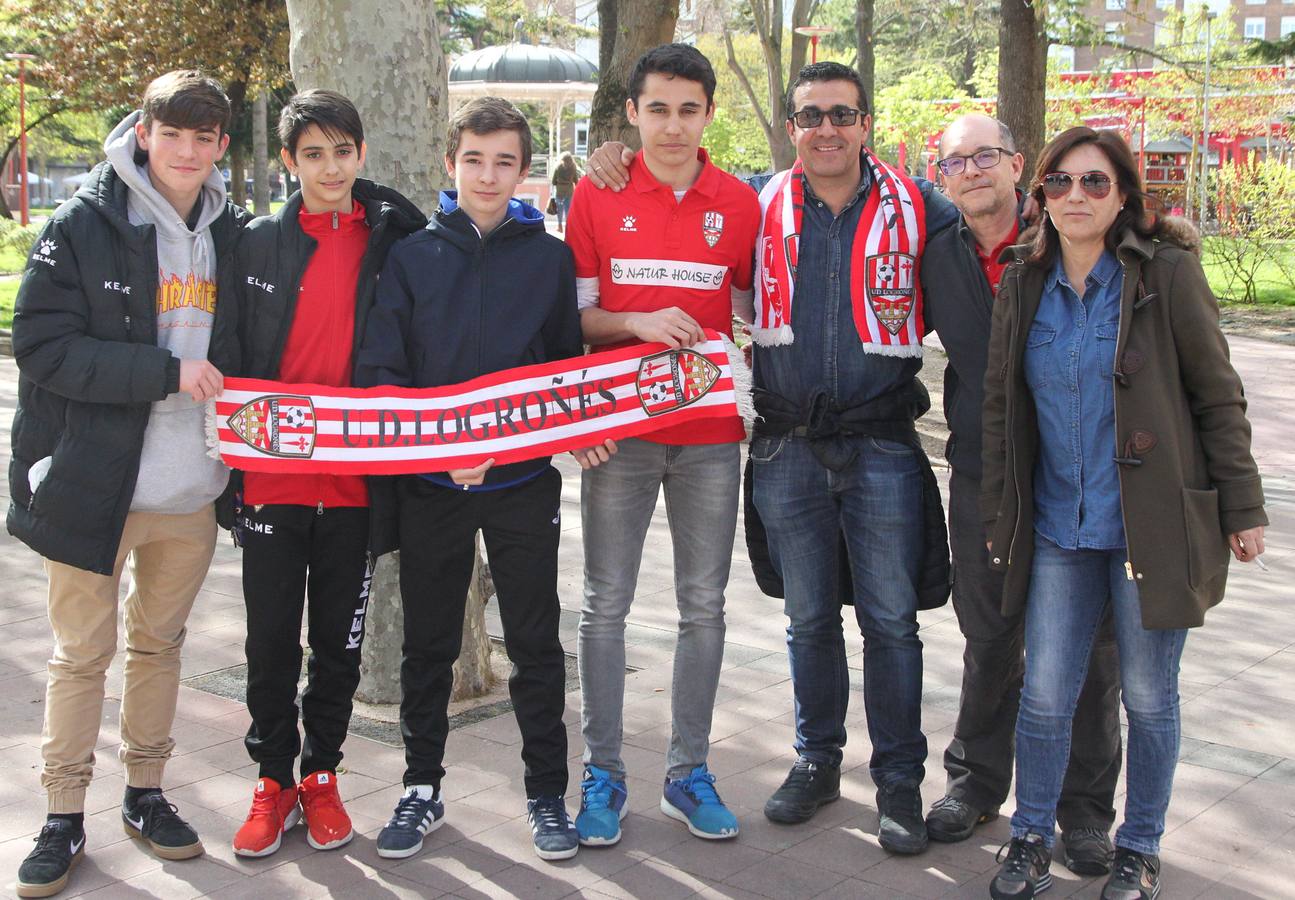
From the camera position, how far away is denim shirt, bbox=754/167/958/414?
4340 mm

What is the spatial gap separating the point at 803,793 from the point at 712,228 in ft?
5.93

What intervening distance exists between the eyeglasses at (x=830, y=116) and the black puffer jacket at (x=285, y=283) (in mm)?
1262

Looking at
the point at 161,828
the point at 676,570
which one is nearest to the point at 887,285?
the point at 676,570

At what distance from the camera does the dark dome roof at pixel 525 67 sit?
127ft

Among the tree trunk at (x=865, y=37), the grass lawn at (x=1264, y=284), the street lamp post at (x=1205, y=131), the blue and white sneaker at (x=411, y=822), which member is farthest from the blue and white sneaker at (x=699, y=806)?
the street lamp post at (x=1205, y=131)

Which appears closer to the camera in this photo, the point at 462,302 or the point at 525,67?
the point at 462,302

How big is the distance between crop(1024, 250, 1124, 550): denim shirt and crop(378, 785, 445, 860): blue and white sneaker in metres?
2.01

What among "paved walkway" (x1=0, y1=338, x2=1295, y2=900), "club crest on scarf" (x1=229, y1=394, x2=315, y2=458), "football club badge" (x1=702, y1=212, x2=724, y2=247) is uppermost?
"football club badge" (x1=702, y1=212, x2=724, y2=247)

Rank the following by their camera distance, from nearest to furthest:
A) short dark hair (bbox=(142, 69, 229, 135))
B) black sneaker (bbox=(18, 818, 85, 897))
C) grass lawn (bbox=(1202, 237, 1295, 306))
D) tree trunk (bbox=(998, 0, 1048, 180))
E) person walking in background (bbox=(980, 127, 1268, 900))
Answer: person walking in background (bbox=(980, 127, 1268, 900)) → black sneaker (bbox=(18, 818, 85, 897)) → short dark hair (bbox=(142, 69, 229, 135)) → tree trunk (bbox=(998, 0, 1048, 180)) → grass lawn (bbox=(1202, 237, 1295, 306))

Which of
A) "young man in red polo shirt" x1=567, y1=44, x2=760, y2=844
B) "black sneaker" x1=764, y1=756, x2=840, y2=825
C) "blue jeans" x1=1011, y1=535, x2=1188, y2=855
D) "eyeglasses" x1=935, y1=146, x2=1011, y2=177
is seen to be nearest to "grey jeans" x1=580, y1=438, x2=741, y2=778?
"young man in red polo shirt" x1=567, y1=44, x2=760, y2=844

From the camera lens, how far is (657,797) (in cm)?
465

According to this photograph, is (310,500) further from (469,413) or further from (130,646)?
(130,646)

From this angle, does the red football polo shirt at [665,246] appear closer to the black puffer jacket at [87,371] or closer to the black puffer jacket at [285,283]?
the black puffer jacket at [285,283]

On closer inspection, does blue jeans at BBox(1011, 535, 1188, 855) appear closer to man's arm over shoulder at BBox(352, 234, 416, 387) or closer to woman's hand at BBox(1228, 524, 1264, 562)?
woman's hand at BBox(1228, 524, 1264, 562)
